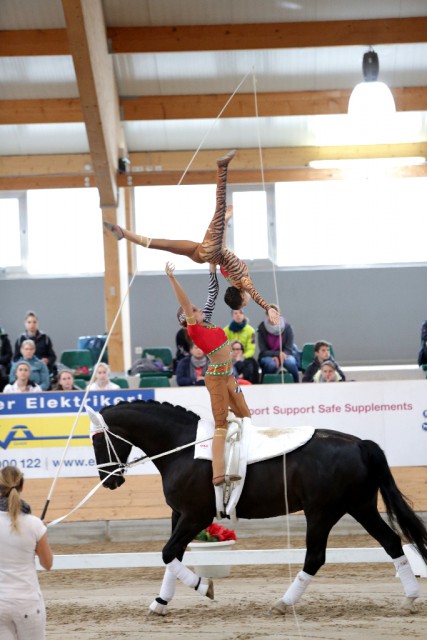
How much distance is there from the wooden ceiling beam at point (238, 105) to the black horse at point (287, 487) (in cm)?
663

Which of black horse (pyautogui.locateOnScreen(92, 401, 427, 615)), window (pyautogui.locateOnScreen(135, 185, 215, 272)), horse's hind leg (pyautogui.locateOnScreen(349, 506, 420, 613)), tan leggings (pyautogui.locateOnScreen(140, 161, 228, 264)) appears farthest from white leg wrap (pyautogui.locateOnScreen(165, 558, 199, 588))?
window (pyautogui.locateOnScreen(135, 185, 215, 272))

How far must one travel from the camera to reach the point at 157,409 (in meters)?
6.21

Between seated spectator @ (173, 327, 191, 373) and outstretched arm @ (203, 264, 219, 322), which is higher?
outstretched arm @ (203, 264, 219, 322)

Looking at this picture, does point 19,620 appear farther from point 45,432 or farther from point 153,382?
point 153,382

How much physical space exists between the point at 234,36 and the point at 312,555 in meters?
6.91

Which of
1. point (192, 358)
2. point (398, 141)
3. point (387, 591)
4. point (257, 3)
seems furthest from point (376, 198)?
point (387, 591)

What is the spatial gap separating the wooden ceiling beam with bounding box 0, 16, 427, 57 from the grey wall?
504 cm

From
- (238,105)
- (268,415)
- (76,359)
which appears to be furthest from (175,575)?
(76,359)

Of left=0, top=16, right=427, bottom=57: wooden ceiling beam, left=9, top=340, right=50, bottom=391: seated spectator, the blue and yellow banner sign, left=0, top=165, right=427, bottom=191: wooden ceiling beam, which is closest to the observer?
the blue and yellow banner sign

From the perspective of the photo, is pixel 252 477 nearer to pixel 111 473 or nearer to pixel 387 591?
pixel 111 473

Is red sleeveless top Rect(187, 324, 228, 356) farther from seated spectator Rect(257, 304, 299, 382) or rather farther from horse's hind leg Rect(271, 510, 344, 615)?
seated spectator Rect(257, 304, 299, 382)

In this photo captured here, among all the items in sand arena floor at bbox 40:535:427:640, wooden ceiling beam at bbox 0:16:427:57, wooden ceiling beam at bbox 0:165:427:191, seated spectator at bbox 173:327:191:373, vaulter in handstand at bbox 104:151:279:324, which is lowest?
sand arena floor at bbox 40:535:427:640

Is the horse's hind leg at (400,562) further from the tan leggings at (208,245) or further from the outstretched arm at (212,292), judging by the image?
the tan leggings at (208,245)

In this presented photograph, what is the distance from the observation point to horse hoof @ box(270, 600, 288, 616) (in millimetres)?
5855
